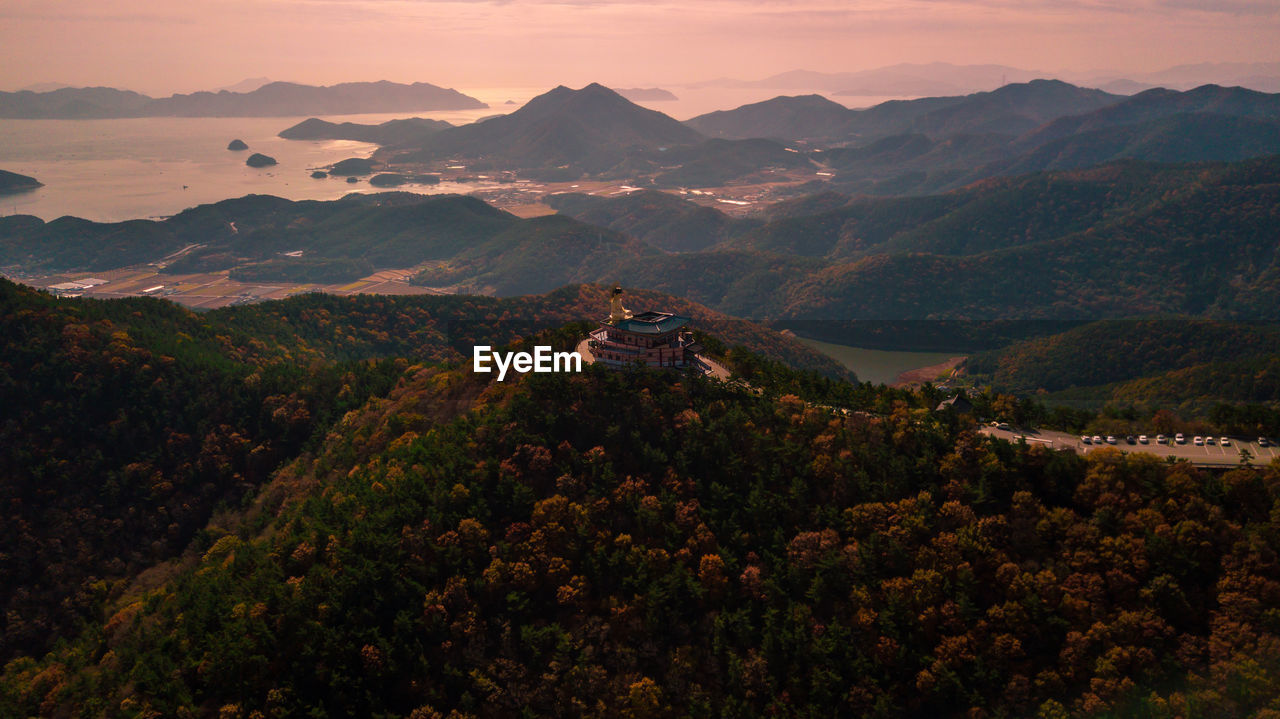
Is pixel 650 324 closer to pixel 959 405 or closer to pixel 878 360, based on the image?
pixel 959 405

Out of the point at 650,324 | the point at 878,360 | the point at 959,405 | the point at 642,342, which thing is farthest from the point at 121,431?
the point at 878,360

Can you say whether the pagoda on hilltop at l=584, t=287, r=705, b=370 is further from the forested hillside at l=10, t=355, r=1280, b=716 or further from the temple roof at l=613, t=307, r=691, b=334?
the forested hillside at l=10, t=355, r=1280, b=716

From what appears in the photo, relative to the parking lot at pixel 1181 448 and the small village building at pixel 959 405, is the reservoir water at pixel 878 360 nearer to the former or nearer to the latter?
the small village building at pixel 959 405

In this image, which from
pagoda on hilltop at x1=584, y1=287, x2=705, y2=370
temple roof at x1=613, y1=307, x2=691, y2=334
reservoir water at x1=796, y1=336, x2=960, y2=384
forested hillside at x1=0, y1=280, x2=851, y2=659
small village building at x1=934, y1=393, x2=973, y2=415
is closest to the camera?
small village building at x1=934, y1=393, x2=973, y2=415

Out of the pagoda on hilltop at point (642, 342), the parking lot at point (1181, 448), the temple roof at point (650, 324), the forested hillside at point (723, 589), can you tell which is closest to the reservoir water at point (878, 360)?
the parking lot at point (1181, 448)

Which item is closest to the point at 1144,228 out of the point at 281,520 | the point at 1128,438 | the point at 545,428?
the point at 1128,438

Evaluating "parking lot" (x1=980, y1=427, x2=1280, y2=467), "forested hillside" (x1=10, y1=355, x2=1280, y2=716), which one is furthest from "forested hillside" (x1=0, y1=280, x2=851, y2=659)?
"parking lot" (x1=980, y1=427, x2=1280, y2=467)
